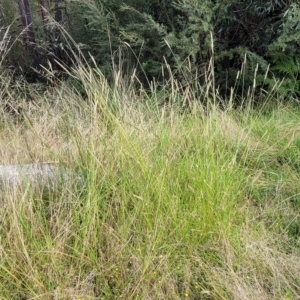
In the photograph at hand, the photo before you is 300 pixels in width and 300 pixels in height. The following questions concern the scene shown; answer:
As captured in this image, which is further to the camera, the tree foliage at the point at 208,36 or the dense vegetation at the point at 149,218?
the tree foliage at the point at 208,36

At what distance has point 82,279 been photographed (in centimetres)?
157

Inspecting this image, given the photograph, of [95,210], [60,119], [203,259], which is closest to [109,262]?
[95,210]

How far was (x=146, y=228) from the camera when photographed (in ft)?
5.68

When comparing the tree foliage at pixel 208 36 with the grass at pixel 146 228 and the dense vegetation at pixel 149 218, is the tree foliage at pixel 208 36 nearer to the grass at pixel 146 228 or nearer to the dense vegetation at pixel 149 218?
the dense vegetation at pixel 149 218

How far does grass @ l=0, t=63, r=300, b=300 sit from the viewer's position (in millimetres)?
1531

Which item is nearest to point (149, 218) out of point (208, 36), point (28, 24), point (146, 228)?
point (146, 228)

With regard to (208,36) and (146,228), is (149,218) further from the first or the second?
(208,36)

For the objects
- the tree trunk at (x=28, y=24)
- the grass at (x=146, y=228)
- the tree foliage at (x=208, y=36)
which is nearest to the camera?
the grass at (x=146, y=228)

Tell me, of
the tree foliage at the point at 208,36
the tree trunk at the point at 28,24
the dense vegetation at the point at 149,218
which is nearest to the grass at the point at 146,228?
the dense vegetation at the point at 149,218

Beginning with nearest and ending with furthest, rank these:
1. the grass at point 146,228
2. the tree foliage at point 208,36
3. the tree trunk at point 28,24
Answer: the grass at point 146,228 → the tree foliage at point 208,36 → the tree trunk at point 28,24

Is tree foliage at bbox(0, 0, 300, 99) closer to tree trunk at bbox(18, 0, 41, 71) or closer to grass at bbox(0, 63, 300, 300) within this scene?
tree trunk at bbox(18, 0, 41, 71)

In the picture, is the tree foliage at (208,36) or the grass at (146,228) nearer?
the grass at (146,228)

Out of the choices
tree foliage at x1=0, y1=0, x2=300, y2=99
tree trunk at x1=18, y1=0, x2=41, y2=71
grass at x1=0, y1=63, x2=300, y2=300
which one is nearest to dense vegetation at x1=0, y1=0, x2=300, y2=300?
grass at x1=0, y1=63, x2=300, y2=300

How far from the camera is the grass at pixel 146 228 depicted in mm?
1531
